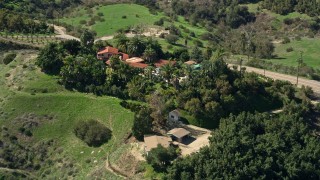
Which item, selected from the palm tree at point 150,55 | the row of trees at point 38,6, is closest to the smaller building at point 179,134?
the palm tree at point 150,55

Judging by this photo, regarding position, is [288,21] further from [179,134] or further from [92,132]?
[92,132]

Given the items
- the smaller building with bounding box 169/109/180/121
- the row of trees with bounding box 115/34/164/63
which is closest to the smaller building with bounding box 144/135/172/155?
the smaller building with bounding box 169/109/180/121

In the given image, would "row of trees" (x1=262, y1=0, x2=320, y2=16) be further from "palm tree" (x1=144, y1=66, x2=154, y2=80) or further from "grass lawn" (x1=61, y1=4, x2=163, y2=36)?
"palm tree" (x1=144, y1=66, x2=154, y2=80)

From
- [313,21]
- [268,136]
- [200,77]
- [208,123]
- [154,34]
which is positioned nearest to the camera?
[268,136]

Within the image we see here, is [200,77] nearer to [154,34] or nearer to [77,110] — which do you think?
[77,110]

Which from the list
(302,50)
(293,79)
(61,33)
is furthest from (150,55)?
(302,50)

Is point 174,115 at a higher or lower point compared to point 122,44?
lower

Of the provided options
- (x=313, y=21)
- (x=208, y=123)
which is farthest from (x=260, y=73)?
(x=313, y=21)
